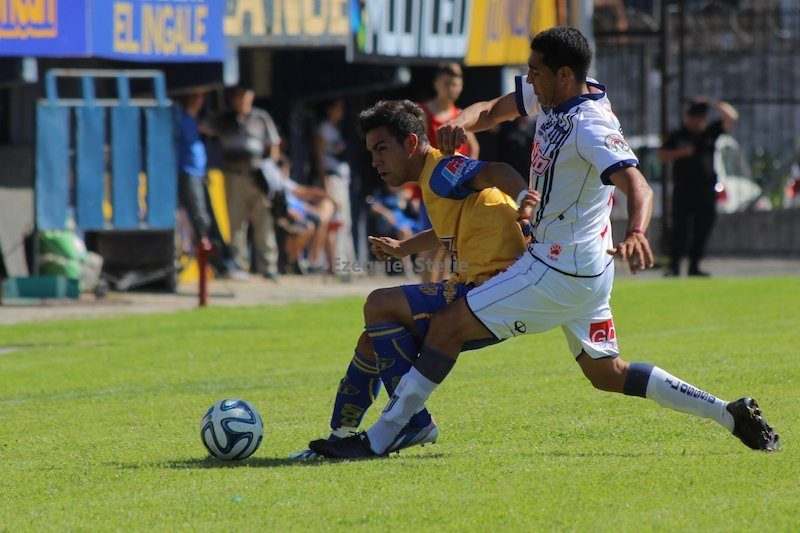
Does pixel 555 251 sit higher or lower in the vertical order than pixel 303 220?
higher

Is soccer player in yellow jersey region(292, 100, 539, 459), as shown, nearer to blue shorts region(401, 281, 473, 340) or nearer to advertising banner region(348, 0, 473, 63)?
blue shorts region(401, 281, 473, 340)

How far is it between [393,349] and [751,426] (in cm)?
159

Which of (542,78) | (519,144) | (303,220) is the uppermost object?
(542,78)

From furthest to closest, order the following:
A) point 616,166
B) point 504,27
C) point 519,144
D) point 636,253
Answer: point 504,27 < point 519,144 < point 616,166 < point 636,253

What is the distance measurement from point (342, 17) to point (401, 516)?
14573 millimetres

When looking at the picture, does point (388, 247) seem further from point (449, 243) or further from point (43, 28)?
point (43, 28)

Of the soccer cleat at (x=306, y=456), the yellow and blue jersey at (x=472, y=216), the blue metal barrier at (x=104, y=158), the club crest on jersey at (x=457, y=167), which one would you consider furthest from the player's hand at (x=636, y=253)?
the blue metal barrier at (x=104, y=158)

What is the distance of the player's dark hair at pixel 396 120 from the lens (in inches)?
323

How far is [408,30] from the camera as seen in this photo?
2230 cm

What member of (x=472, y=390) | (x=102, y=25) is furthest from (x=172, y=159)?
(x=472, y=390)

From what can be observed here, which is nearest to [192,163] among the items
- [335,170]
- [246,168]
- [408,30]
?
[246,168]

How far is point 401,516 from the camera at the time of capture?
673cm

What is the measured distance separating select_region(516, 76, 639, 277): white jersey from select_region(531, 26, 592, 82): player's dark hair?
141 mm

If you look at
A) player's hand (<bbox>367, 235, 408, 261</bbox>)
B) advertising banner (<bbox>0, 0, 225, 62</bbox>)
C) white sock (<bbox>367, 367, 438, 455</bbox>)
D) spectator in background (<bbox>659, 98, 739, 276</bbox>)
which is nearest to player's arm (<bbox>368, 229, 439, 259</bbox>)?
player's hand (<bbox>367, 235, 408, 261</bbox>)
